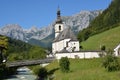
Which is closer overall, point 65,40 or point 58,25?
point 65,40

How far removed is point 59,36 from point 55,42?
12.3 feet

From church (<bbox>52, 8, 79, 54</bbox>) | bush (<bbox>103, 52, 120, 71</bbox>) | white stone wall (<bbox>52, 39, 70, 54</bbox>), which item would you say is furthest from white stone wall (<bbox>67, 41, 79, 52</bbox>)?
bush (<bbox>103, 52, 120, 71</bbox>)

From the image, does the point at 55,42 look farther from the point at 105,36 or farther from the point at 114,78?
the point at 114,78

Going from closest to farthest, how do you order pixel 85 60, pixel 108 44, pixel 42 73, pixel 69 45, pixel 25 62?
pixel 85 60 → pixel 42 73 → pixel 25 62 → pixel 69 45 → pixel 108 44

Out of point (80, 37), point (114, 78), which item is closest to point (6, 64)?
point (114, 78)

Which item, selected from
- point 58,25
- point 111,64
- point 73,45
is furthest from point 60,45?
point 111,64

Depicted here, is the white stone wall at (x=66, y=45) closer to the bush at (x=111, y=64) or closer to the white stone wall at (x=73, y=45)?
the white stone wall at (x=73, y=45)

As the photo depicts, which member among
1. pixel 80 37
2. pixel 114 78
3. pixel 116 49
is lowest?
pixel 114 78

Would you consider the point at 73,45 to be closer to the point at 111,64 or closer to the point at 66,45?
the point at 66,45

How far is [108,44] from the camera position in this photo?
114938 millimetres

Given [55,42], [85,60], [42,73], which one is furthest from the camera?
[55,42]

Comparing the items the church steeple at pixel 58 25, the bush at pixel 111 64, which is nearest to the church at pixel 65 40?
the church steeple at pixel 58 25

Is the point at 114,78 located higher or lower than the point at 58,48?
lower

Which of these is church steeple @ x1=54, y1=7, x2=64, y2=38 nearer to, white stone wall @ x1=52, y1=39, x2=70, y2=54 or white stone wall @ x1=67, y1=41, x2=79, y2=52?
white stone wall @ x1=52, y1=39, x2=70, y2=54
